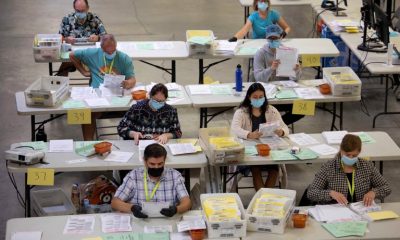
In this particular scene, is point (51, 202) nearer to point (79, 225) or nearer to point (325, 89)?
point (79, 225)

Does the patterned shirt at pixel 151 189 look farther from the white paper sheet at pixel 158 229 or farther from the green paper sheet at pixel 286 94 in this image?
the green paper sheet at pixel 286 94

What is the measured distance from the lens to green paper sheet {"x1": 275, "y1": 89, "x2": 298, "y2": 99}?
8.33 meters

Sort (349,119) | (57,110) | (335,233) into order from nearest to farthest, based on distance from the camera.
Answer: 1. (335,233)
2. (57,110)
3. (349,119)

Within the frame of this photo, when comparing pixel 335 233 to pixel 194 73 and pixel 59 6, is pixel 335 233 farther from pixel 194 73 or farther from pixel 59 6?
pixel 59 6

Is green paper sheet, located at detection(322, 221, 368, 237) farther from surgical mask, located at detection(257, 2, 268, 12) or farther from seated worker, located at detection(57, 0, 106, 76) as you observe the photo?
surgical mask, located at detection(257, 2, 268, 12)

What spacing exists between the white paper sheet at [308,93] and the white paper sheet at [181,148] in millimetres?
1654

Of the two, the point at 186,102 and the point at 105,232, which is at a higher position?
the point at 186,102

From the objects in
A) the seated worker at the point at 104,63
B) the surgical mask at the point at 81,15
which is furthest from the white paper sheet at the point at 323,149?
the surgical mask at the point at 81,15

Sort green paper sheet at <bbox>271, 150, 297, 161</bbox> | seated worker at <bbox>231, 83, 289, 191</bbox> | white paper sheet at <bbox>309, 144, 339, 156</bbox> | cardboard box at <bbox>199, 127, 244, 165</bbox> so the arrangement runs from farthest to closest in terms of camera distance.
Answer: seated worker at <bbox>231, 83, 289, 191</bbox>, white paper sheet at <bbox>309, 144, 339, 156</bbox>, green paper sheet at <bbox>271, 150, 297, 161</bbox>, cardboard box at <bbox>199, 127, 244, 165</bbox>

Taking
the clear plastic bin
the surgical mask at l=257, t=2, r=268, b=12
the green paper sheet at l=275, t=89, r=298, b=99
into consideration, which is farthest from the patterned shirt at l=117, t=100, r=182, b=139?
the surgical mask at l=257, t=2, r=268, b=12

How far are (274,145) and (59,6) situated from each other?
8.51 metres

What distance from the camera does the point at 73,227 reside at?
5.99m

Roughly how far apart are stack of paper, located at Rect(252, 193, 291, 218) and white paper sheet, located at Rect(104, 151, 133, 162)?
4.52 feet

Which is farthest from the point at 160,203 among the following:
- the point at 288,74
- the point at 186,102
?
the point at 288,74
